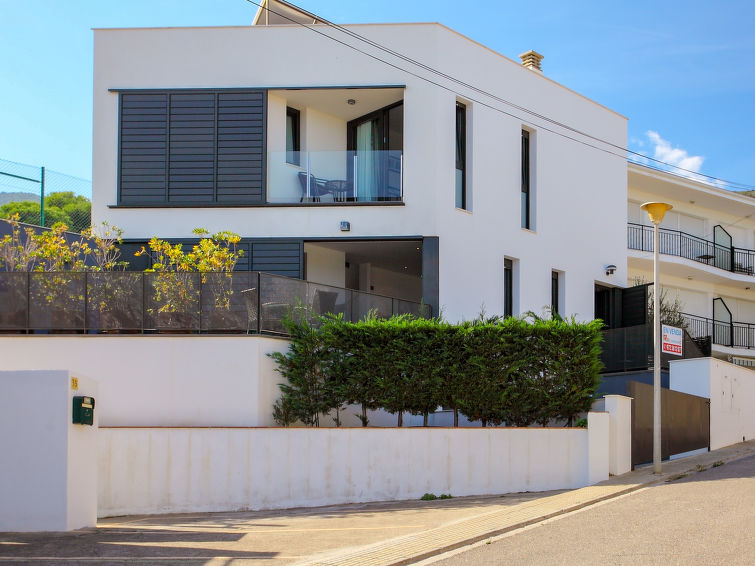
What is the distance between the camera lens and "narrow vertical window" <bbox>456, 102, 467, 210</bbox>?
830 inches

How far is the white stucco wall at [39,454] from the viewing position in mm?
10930

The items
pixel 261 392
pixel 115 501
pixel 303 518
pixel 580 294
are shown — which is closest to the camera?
pixel 303 518

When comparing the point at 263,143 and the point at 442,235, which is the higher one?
the point at 263,143

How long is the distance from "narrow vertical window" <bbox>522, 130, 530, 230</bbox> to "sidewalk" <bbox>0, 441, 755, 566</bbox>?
8796mm

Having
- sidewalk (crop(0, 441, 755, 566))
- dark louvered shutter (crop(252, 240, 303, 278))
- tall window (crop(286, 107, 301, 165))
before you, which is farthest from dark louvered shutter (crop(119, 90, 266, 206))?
sidewalk (crop(0, 441, 755, 566))

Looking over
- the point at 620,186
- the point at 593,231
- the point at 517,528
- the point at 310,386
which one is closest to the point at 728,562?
the point at 517,528

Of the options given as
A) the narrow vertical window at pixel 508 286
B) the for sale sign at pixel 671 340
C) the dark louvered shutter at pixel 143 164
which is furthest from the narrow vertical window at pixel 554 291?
the dark louvered shutter at pixel 143 164

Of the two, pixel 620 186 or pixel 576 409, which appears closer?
pixel 576 409

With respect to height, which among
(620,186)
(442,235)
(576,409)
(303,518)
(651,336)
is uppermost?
(620,186)

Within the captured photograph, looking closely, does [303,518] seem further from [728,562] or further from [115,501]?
[728,562]

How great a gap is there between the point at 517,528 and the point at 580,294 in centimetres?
1329

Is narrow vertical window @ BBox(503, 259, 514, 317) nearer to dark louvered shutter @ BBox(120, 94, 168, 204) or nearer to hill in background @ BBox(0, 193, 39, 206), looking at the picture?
dark louvered shutter @ BBox(120, 94, 168, 204)

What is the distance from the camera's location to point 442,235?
20.1 m

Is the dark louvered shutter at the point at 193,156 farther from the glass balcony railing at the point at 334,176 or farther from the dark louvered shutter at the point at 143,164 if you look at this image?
the glass balcony railing at the point at 334,176
